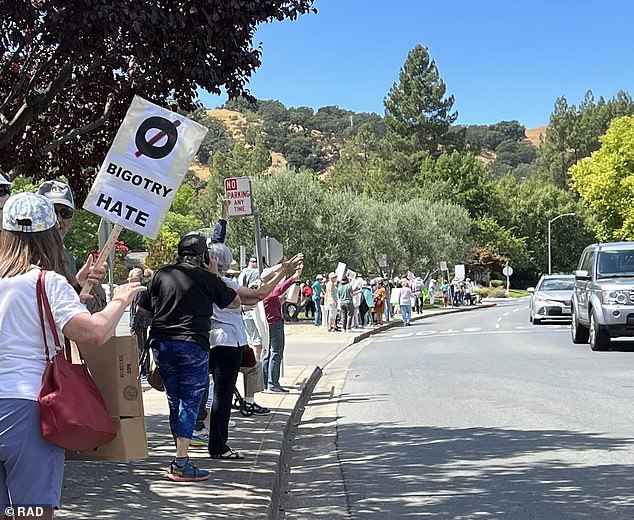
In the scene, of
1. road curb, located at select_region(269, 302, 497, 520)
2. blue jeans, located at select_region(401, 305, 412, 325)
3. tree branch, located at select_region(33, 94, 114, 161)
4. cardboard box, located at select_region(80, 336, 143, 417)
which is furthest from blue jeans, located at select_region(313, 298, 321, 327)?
cardboard box, located at select_region(80, 336, 143, 417)

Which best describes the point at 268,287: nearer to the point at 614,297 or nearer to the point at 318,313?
the point at 614,297

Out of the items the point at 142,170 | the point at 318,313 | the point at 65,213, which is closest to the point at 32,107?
the point at 142,170

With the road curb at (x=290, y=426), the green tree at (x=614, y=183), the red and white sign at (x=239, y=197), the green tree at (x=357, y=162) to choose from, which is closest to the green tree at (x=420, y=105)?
the green tree at (x=357, y=162)

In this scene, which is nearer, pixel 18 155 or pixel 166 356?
pixel 166 356

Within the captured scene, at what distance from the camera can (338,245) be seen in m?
45.2

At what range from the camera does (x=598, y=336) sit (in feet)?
65.4

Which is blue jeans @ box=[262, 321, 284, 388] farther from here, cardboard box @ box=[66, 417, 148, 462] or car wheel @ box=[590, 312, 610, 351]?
cardboard box @ box=[66, 417, 148, 462]

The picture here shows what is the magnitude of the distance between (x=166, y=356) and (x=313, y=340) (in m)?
21.1

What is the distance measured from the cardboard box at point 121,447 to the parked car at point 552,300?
28.6 m

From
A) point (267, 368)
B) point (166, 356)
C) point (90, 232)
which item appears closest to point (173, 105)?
point (166, 356)

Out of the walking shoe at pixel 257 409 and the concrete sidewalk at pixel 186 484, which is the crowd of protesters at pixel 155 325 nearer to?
the walking shoe at pixel 257 409

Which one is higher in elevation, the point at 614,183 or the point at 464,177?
the point at 464,177

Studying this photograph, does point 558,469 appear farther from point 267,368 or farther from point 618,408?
point 267,368

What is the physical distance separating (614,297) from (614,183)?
45.3 m
